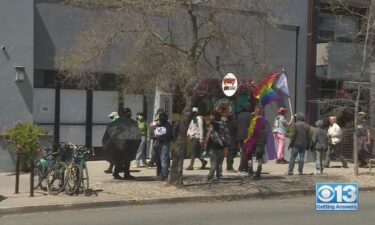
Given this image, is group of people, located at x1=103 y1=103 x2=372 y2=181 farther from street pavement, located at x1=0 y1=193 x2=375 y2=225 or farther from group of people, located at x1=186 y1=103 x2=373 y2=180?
street pavement, located at x1=0 y1=193 x2=375 y2=225

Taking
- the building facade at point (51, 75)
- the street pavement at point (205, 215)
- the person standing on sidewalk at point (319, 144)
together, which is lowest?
the street pavement at point (205, 215)

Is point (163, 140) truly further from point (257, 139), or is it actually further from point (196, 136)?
point (196, 136)

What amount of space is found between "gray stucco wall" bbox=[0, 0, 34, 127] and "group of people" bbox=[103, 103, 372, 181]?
2.86 metres

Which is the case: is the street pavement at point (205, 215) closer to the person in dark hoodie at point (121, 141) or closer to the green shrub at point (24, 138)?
the person in dark hoodie at point (121, 141)

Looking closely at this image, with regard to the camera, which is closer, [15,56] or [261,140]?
[261,140]

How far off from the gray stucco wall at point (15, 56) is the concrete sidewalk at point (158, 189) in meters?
1.87

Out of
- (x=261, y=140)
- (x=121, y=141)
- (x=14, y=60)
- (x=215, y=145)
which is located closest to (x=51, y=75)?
(x=14, y=60)

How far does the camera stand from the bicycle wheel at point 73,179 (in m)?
12.4

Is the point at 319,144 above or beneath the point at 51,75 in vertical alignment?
beneath

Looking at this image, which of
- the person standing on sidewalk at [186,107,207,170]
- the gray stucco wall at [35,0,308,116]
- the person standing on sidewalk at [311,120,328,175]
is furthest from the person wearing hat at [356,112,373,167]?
the person standing on sidewalk at [186,107,207,170]

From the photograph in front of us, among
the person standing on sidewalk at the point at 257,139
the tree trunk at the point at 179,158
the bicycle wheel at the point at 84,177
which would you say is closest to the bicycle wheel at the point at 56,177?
the bicycle wheel at the point at 84,177

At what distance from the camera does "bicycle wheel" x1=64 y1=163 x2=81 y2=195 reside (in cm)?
1238

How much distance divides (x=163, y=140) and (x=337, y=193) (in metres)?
10.4

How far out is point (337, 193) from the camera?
15.1 ft
